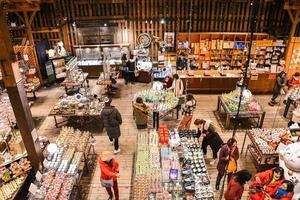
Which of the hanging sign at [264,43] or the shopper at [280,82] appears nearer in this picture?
the shopper at [280,82]

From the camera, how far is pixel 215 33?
12.7m

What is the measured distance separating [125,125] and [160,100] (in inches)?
60.6

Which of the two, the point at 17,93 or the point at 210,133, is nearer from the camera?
the point at 17,93

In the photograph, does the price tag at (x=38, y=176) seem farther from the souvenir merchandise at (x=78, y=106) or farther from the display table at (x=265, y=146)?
the display table at (x=265, y=146)

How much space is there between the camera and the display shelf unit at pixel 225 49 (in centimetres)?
1240

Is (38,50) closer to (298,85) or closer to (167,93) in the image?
(167,93)

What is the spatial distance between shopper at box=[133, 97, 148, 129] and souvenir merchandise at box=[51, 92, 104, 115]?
1260mm

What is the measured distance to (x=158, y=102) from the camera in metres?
9.36

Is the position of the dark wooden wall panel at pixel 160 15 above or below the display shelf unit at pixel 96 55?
above

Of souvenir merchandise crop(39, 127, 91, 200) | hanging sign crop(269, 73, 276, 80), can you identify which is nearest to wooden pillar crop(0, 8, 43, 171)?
souvenir merchandise crop(39, 127, 91, 200)

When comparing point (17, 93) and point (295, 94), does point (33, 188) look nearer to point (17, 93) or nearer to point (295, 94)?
point (17, 93)

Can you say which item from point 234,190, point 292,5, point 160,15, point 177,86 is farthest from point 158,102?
point 292,5

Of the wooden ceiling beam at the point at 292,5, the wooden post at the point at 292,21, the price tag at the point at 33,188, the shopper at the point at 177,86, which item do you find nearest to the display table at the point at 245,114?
the shopper at the point at 177,86

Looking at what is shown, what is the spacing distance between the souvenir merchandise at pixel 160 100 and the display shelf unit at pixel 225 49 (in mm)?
3990
